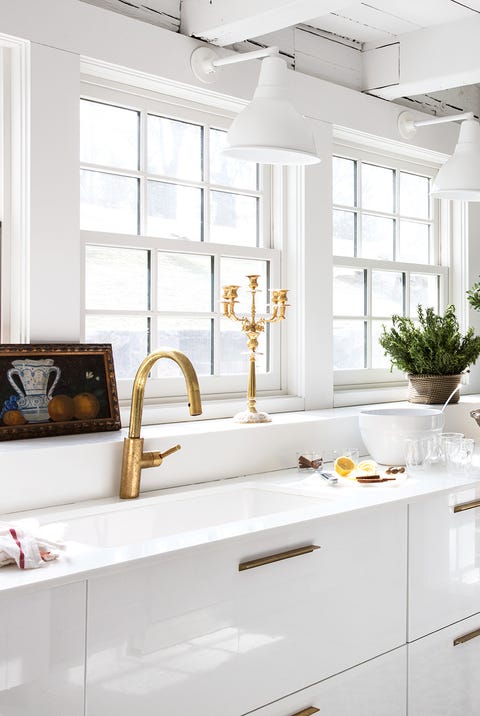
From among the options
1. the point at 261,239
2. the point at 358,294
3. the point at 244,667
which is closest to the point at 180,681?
the point at 244,667

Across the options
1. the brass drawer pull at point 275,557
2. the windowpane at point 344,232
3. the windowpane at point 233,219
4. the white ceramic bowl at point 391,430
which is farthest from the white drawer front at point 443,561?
the windowpane at point 344,232

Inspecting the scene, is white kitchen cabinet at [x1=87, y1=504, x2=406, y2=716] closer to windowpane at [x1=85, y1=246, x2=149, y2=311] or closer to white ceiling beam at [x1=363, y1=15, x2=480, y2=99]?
Result: windowpane at [x1=85, y1=246, x2=149, y2=311]

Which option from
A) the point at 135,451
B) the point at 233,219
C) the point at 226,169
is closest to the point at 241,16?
the point at 226,169

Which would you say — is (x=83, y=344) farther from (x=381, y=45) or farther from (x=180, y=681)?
(x=381, y=45)

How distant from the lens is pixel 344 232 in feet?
11.8

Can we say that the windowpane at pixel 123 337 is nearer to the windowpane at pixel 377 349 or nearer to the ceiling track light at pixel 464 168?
the ceiling track light at pixel 464 168

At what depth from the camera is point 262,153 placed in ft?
7.80

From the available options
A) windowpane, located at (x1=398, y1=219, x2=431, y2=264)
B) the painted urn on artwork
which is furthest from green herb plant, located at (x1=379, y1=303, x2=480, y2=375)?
windowpane, located at (x1=398, y1=219, x2=431, y2=264)

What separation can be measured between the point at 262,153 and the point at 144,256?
63 cm

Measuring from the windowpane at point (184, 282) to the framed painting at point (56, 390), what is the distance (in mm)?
481

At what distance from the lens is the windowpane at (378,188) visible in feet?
12.0

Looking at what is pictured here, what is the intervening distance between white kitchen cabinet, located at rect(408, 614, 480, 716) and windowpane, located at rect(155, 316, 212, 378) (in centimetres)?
122

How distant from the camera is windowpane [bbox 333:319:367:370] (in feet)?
11.7

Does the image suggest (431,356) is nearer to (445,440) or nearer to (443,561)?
(445,440)
